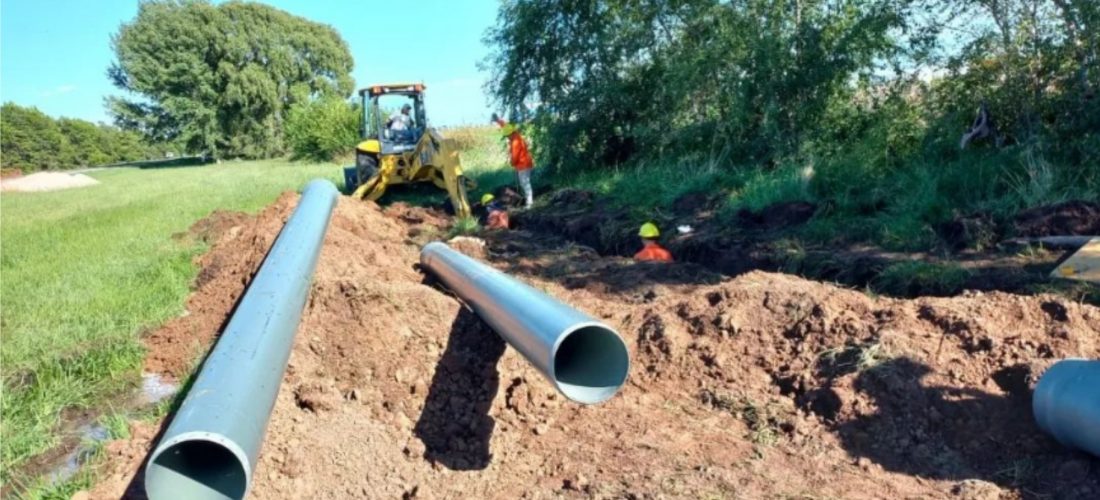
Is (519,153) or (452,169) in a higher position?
(519,153)

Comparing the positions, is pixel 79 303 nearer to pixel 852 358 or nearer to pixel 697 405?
pixel 697 405

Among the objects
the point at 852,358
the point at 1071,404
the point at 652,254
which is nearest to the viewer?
the point at 1071,404

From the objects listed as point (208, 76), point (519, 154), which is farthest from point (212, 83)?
point (519, 154)

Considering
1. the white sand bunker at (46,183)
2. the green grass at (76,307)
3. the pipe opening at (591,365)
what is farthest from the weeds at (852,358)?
the white sand bunker at (46,183)

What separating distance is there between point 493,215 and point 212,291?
5.32m

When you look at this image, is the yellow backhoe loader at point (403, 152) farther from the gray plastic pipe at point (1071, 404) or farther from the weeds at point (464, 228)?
the gray plastic pipe at point (1071, 404)

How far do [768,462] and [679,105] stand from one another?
1073 cm

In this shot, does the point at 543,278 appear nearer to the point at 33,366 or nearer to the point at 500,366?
the point at 500,366

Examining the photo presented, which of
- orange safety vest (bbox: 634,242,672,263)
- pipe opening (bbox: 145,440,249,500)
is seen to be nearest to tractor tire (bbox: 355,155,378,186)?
orange safety vest (bbox: 634,242,672,263)

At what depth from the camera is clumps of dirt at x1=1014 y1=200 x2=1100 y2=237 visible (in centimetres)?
648

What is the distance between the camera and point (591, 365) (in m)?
3.33

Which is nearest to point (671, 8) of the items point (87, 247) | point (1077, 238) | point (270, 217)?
A: point (270, 217)

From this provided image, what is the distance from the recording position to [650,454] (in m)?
3.74

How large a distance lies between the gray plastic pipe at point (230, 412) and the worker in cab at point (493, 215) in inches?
282
